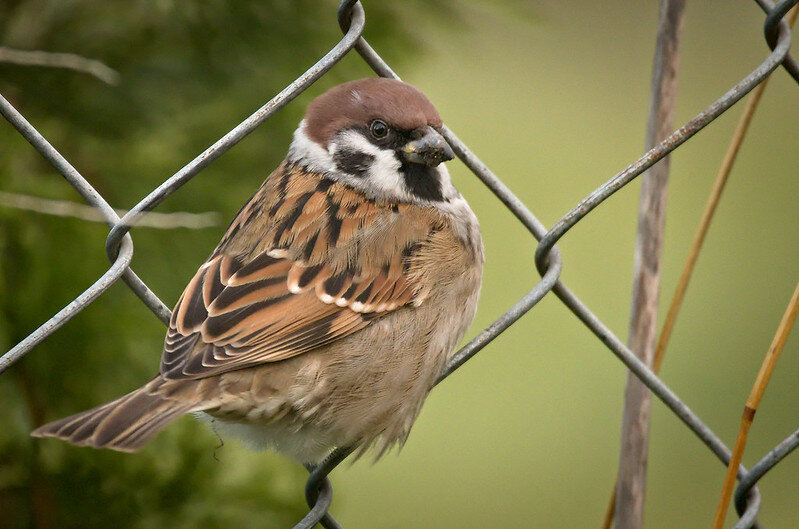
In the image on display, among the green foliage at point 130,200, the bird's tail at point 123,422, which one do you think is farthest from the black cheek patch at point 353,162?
the bird's tail at point 123,422

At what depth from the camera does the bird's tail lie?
1.55 metres

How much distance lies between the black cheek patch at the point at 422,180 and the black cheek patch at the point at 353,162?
0.28 feet

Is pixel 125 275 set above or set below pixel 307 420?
above

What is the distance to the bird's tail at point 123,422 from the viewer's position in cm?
155

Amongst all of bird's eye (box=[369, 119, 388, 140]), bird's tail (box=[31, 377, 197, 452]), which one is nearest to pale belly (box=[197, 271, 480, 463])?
bird's tail (box=[31, 377, 197, 452])

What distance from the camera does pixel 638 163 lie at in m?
1.79

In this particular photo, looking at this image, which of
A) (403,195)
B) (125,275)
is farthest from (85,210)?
(403,195)

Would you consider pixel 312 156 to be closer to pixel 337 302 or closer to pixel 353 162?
pixel 353 162

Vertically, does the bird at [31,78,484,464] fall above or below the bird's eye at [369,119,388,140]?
below

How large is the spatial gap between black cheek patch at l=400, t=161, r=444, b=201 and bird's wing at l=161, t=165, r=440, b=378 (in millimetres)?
105

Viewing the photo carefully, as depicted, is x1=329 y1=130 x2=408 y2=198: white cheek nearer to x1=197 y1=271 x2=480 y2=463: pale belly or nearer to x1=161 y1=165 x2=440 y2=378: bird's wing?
x1=161 y1=165 x2=440 y2=378: bird's wing

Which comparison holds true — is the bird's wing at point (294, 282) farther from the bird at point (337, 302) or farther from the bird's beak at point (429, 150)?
the bird's beak at point (429, 150)

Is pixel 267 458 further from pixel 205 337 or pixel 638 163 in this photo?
pixel 638 163

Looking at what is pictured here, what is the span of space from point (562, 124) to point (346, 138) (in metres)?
4.29
